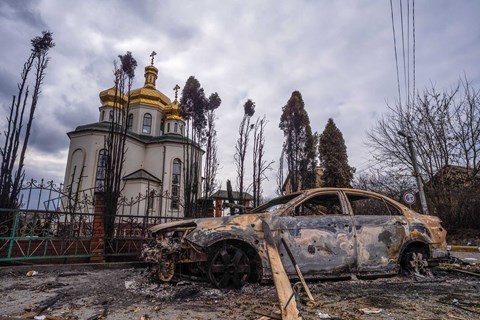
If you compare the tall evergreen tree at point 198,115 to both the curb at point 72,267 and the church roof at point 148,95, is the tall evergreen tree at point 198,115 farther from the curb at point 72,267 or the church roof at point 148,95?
the church roof at point 148,95

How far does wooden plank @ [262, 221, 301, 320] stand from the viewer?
259 centimetres

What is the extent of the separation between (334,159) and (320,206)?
814 inches

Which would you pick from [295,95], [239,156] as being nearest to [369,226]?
[239,156]

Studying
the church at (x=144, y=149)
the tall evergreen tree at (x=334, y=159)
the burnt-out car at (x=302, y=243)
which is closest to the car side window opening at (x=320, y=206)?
the burnt-out car at (x=302, y=243)

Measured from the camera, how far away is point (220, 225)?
4.00 m

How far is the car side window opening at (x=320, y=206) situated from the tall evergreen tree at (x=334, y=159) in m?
19.8

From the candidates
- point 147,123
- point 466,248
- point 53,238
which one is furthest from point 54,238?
point 147,123

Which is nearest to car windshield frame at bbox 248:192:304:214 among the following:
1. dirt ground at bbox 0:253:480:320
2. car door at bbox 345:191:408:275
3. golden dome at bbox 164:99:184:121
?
car door at bbox 345:191:408:275

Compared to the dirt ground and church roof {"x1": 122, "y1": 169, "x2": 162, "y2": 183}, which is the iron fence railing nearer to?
the dirt ground

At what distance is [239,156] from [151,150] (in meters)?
14.9

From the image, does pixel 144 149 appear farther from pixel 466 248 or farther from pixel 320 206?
pixel 466 248

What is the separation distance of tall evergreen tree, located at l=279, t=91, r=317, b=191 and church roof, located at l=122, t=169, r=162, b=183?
1177 centimetres

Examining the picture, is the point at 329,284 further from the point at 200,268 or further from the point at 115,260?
the point at 115,260

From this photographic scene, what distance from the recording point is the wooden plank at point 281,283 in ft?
8.50
